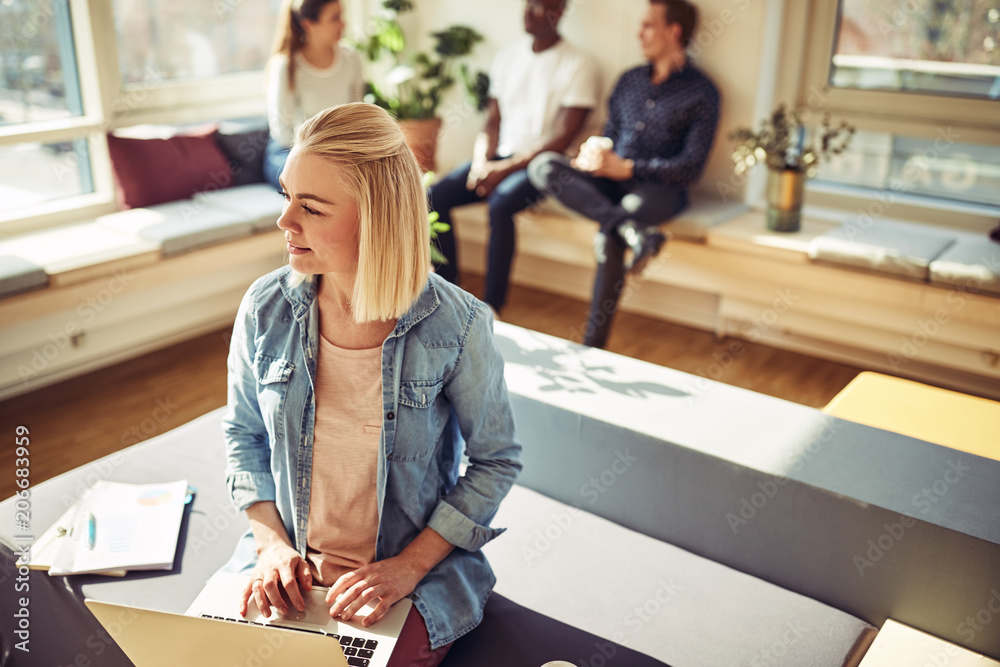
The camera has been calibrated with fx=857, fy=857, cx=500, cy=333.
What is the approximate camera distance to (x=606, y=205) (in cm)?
369

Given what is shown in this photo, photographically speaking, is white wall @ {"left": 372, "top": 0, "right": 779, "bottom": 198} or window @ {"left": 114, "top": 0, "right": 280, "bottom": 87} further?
window @ {"left": 114, "top": 0, "right": 280, "bottom": 87}

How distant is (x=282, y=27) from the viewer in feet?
13.1

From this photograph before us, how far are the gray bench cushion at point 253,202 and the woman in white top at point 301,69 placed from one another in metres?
0.11

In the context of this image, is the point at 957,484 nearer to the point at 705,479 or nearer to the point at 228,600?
the point at 705,479

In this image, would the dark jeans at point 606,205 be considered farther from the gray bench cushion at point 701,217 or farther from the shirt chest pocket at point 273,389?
the shirt chest pocket at point 273,389

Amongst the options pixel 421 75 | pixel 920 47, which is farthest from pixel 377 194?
pixel 421 75

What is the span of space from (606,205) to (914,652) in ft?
8.18

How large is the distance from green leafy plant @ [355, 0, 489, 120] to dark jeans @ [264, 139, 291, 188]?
60cm

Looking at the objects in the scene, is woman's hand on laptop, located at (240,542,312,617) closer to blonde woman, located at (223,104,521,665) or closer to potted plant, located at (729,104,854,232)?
blonde woman, located at (223,104,521,665)

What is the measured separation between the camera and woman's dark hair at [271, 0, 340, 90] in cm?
391

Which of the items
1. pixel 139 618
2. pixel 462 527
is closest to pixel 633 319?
pixel 462 527

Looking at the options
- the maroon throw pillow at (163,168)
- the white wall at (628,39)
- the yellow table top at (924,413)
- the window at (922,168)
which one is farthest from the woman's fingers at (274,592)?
the window at (922,168)

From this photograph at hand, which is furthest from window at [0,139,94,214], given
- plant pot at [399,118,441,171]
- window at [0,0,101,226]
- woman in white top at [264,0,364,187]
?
plant pot at [399,118,441,171]

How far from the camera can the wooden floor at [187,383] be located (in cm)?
301
